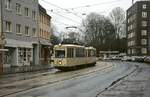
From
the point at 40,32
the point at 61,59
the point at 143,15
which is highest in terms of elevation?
the point at 143,15

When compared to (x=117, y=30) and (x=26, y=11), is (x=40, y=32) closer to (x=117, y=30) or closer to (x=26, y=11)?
(x=26, y=11)

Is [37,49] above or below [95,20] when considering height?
below

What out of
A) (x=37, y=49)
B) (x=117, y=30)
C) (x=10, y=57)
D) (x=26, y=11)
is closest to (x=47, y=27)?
(x=37, y=49)

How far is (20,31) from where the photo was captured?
5941 centimetres

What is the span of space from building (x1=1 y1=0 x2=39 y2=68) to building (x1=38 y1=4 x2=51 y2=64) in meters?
5.31

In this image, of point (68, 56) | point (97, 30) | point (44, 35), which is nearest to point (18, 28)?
point (68, 56)

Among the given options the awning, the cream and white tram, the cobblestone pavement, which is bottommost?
the cobblestone pavement

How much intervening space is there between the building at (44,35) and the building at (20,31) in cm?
531

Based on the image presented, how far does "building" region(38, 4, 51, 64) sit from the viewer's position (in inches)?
2850

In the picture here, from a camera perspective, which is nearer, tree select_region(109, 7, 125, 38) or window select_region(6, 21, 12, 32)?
window select_region(6, 21, 12, 32)

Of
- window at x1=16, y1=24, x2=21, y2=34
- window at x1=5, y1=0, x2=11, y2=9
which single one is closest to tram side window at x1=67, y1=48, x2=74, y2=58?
window at x1=5, y1=0, x2=11, y2=9

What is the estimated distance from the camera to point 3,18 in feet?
174

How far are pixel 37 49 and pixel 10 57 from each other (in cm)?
1126

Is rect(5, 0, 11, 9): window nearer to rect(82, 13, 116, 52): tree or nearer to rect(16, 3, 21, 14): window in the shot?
rect(16, 3, 21, 14): window
